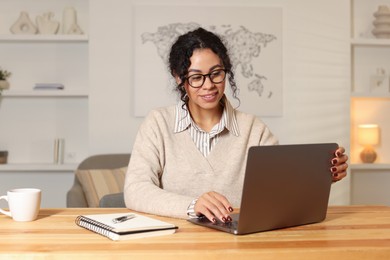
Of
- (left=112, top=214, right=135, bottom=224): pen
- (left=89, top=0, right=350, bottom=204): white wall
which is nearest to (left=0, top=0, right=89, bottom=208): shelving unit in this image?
(left=89, top=0, right=350, bottom=204): white wall

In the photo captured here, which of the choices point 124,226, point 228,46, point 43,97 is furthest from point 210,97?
point 43,97

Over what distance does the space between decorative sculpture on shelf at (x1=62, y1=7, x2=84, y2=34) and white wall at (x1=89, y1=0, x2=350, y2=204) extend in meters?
0.17

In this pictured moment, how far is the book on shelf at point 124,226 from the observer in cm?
144

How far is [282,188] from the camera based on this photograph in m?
1.53

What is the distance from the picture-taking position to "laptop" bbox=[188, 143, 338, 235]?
1.45m

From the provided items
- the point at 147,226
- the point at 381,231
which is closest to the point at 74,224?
the point at 147,226

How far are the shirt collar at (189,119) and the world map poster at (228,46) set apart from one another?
2063 mm

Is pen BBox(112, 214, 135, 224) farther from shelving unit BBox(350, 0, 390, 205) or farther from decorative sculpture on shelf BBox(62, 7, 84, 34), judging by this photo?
shelving unit BBox(350, 0, 390, 205)

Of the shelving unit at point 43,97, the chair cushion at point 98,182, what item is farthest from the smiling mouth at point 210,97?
the shelving unit at point 43,97

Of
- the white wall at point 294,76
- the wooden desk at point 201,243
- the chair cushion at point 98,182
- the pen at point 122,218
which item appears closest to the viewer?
the wooden desk at point 201,243

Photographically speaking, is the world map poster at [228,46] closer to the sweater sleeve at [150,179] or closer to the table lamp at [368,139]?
the table lamp at [368,139]

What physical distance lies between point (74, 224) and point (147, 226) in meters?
0.26

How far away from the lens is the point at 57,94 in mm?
4277

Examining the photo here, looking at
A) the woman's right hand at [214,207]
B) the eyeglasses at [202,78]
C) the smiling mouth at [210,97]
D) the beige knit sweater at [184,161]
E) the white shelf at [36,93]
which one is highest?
the white shelf at [36,93]
